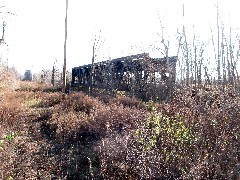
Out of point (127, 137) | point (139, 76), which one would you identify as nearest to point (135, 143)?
point (127, 137)

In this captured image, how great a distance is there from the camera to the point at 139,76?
21.4 metres

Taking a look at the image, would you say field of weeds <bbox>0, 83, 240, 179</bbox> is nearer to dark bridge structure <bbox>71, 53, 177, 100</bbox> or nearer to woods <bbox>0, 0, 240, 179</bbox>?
woods <bbox>0, 0, 240, 179</bbox>

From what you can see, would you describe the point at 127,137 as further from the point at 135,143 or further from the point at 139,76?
the point at 139,76

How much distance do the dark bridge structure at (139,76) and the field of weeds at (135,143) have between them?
316 inches

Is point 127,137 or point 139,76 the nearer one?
point 127,137

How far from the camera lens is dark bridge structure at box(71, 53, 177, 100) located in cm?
1958

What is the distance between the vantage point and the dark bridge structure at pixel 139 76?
64.2 feet

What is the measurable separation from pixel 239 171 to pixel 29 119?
31.3 ft

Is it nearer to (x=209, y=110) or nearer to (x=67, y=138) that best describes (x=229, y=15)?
(x=67, y=138)

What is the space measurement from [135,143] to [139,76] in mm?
16117

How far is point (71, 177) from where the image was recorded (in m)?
→ 7.51

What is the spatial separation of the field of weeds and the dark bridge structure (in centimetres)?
802

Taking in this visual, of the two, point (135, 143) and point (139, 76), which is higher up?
point (139, 76)

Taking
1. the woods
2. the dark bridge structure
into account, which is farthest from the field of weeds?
the dark bridge structure
